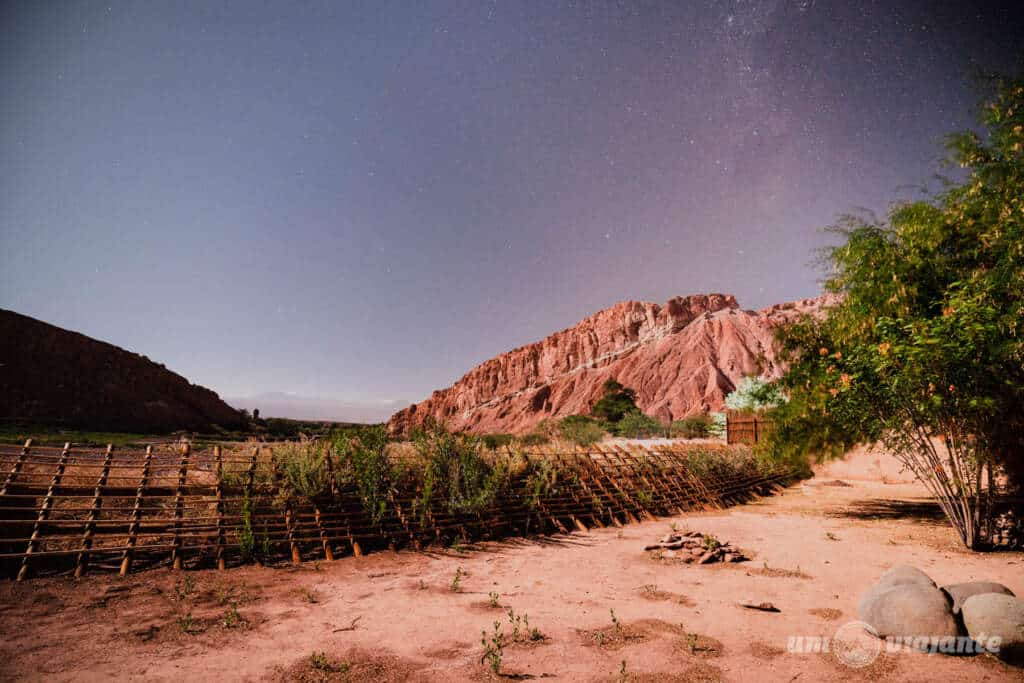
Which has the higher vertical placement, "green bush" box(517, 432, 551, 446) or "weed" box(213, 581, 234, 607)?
"green bush" box(517, 432, 551, 446)

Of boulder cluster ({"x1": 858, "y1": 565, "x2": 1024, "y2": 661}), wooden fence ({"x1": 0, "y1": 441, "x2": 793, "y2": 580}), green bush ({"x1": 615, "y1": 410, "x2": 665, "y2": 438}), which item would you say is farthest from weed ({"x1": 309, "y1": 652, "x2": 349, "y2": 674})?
green bush ({"x1": 615, "y1": 410, "x2": 665, "y2": 438})

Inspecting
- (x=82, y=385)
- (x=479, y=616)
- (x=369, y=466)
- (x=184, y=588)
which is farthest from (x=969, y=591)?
(x=82, y=385)

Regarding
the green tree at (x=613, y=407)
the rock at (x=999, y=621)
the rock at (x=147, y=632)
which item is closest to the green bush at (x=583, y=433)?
the rock at (x=999, y=621)

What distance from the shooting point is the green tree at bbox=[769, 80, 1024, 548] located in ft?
15.9

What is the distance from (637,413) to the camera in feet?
151

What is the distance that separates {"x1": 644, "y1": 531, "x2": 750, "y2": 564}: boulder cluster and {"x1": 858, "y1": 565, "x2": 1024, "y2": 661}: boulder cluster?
6.99ft

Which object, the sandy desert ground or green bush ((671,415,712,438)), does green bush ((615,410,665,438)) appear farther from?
the sandy desert ground

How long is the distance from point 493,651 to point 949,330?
18.8ft

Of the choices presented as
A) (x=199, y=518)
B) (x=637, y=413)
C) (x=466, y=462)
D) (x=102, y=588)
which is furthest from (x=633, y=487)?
(x=637, y=413)

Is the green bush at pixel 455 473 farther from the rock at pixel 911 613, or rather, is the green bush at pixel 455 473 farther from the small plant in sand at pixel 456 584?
the rock at pixel 911 613

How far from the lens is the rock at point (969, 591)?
3.09 metres

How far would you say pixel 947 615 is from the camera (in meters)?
2.93

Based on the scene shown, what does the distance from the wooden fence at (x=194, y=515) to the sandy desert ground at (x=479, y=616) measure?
36 cm

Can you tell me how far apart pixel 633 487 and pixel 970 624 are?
5.88 meters
